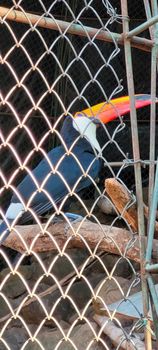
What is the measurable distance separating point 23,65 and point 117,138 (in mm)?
803

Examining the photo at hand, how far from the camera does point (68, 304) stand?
396cm

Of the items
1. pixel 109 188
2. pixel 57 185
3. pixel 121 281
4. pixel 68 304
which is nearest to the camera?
pixel 109 188

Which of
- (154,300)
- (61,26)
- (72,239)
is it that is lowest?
(154,300)

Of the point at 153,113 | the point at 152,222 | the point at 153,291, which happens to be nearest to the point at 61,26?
the point at 153,113

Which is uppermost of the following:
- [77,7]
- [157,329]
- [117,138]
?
[77,7]

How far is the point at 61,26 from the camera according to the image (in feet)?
4.14

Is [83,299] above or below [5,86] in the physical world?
below

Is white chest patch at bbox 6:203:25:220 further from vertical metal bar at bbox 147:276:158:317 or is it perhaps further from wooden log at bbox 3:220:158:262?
vertical metal bar at bbox 147:276:158:317

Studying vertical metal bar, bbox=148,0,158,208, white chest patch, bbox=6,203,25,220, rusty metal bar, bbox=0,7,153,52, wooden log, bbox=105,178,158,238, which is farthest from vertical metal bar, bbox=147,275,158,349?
white chest patch, bbox=6,203,25,220

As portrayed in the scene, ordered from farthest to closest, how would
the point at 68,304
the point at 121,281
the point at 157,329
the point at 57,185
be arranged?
1. the point at 68,304
2. the point at 121,281
3. the point at 57,185
4. the point at 157,329

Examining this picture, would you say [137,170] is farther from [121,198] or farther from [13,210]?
[13,210]

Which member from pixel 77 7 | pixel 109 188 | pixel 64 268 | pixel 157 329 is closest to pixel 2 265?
pixel 64 268

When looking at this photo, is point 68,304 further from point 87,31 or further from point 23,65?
point 87,31

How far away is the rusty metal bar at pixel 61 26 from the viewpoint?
1198mm
